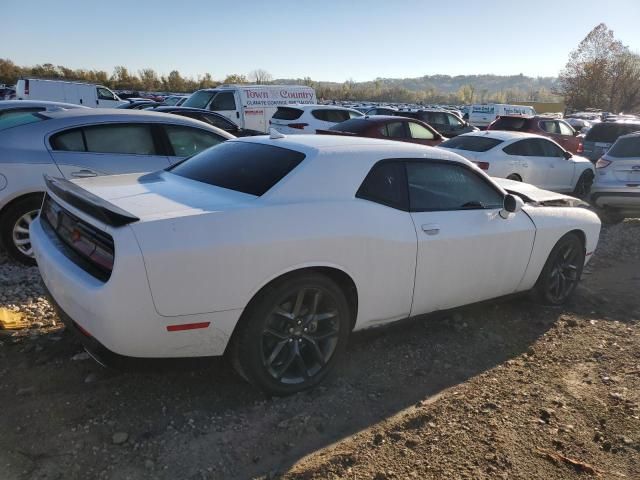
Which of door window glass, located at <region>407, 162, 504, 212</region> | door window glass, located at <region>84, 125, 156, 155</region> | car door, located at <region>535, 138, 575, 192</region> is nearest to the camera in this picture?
door window glass, located at <region>407, 162, 504, 212</region>

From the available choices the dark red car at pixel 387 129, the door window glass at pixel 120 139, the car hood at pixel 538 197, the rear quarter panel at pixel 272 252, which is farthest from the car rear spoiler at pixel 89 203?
the dark red car at pixel 387 129

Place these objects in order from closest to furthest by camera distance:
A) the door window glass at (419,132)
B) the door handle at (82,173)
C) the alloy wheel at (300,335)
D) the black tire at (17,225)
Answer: the alloy wheel at (300,335), the black tire at (17,225), the door handle at (82,173), the door window glass at (419,132)

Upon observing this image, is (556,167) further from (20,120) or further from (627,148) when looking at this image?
(20,120)

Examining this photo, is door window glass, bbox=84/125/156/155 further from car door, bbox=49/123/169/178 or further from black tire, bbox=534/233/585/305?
black tire, bbox=534/233/585/305

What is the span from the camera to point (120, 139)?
5.77 meters

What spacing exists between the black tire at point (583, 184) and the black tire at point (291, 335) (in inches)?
379

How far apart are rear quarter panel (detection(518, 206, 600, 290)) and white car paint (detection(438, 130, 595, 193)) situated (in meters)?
4.76

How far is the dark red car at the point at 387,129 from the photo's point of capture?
11.2 meters

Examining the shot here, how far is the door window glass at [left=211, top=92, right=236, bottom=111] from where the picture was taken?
1588cm

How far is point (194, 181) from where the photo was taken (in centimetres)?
359

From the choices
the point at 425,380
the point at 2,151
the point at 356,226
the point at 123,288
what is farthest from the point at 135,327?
the point at 2,151

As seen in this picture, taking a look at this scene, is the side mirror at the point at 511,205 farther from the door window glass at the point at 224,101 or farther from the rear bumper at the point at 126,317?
→ the door window glass at the point at 224,101

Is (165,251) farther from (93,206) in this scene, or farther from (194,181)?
(194,181)

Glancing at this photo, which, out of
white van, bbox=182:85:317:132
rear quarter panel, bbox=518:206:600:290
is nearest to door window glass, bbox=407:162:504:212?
rear quarter panel, bbox=518:206:600:290
